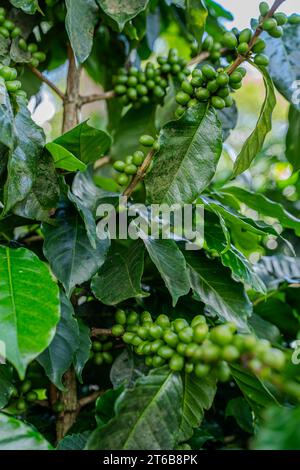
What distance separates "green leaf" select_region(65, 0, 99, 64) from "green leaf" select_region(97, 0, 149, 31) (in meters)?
0.03

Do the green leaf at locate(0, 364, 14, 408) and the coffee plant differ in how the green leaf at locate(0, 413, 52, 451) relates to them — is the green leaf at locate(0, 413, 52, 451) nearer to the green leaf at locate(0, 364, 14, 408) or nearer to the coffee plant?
the coffee plant

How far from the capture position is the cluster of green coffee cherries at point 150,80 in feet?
3.30

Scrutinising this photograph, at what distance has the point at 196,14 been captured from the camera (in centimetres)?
92

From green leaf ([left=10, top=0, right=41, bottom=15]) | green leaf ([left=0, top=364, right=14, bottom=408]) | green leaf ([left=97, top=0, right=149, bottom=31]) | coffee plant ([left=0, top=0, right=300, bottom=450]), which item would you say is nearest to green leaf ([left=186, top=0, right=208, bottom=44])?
coffee plant ([left=0, top=0, right=300, bottom=450])

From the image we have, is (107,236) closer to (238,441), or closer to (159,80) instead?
(159,80)

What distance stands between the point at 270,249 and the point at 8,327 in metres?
0.73

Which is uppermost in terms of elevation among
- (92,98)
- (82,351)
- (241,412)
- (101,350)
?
(92,98)

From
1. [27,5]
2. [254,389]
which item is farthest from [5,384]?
[27,5]

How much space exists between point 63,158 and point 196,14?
15.5 inches

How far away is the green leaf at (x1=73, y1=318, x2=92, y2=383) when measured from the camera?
70 centimetres

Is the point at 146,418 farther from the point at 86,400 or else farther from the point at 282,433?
the point at 86,400

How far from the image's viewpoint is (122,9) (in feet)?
2.63

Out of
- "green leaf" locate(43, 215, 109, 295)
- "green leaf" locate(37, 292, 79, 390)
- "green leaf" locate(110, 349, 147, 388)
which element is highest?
"green leaf" locate(43, 215, 109, 295)

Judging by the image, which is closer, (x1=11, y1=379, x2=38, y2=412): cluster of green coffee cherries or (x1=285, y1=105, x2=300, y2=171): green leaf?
(x1=11, y1=379, x2=38, y2=412): cluster of green coffee cherries
